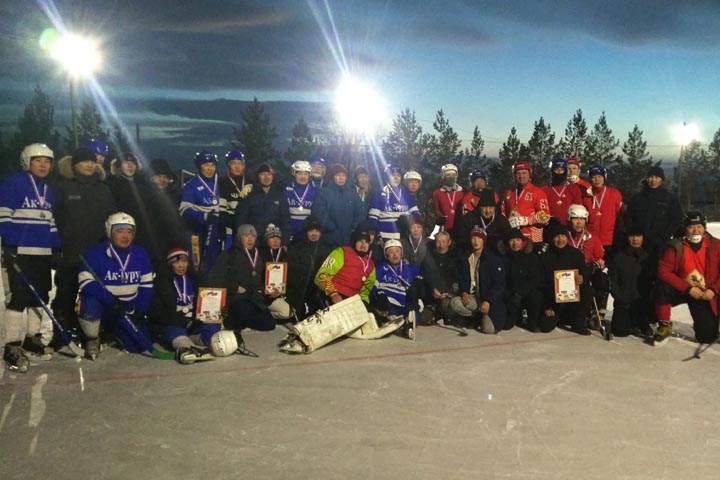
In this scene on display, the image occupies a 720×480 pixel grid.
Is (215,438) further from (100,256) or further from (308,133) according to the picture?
(308,133)

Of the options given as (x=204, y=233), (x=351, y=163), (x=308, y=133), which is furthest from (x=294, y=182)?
(x=308, y=133)

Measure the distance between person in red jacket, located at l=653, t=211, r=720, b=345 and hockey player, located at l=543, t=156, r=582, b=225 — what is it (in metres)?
1.27

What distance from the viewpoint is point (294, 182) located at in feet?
24.9

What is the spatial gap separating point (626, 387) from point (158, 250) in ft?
15.0

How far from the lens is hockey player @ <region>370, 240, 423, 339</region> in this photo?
21.5 feet

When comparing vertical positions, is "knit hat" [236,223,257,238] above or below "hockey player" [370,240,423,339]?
above

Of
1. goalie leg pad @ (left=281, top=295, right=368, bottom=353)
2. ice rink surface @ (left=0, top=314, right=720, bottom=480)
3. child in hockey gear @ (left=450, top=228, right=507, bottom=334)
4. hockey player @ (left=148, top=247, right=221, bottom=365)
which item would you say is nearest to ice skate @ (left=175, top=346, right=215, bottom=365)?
ice rink surface @ (left=0, top=314, right=720, bottom=480)

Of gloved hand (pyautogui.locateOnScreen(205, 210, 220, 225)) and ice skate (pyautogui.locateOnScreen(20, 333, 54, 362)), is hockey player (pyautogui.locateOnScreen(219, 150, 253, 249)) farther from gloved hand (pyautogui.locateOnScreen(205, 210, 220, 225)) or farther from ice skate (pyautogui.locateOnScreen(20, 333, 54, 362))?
ice skate (pyautogui.locateOnScreen(20, 333, 54, 362))

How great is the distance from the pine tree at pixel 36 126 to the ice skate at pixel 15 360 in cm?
3510

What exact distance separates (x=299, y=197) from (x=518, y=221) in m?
2.61

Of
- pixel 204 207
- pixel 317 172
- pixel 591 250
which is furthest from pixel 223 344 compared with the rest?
pixel 591 250

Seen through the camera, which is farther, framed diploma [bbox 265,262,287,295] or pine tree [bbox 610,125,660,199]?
pine tree [bbox 610,125,660,199]

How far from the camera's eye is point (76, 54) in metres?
22.1

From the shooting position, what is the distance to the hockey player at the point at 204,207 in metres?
6.75
